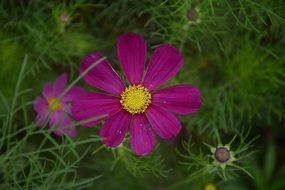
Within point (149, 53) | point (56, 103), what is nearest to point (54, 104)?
point (56, 103)

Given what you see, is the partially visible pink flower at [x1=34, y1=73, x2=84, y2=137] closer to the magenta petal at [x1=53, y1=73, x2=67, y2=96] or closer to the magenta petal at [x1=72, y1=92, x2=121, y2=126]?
the magenta petal at [x1=53, y1=73, x2=67, y2=96]

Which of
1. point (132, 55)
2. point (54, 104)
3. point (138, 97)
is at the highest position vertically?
point (132, 55)

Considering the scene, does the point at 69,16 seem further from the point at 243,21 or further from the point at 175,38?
the point at 243,21

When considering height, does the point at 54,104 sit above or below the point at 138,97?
below

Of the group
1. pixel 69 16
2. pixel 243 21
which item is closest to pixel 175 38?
pixel 243 21

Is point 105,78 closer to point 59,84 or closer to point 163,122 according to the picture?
point 163,122

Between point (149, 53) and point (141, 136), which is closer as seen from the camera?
point (141, 136)
